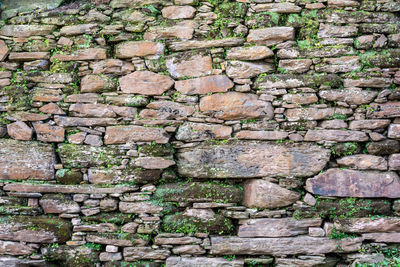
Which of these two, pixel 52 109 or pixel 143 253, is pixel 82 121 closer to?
pixel 52 109

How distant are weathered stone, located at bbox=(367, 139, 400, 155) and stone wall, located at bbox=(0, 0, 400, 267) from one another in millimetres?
22

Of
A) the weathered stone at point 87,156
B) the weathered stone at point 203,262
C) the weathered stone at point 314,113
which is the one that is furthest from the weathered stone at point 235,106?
the weathered stone at point 203,262

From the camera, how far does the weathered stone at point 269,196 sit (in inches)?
148

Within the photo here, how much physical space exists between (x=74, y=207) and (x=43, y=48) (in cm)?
218

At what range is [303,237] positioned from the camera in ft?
12.2

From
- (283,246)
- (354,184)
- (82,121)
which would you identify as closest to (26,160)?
(82,121)

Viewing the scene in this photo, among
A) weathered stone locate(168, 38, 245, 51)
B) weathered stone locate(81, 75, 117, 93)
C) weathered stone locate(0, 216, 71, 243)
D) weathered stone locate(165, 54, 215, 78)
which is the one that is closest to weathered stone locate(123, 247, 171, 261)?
weathered stone locate(0, 216, 71, 243)

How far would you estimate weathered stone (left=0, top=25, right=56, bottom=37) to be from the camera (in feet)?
13.4

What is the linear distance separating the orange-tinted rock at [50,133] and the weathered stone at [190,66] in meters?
1.64

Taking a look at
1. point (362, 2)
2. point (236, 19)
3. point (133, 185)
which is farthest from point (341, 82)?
point (133, 185)

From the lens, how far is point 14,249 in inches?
147

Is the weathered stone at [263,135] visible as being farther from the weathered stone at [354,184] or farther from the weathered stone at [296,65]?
the weathered stone at [296,65]

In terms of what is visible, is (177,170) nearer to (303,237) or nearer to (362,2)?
(303,237)

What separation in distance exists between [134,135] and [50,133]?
1.11 metres
